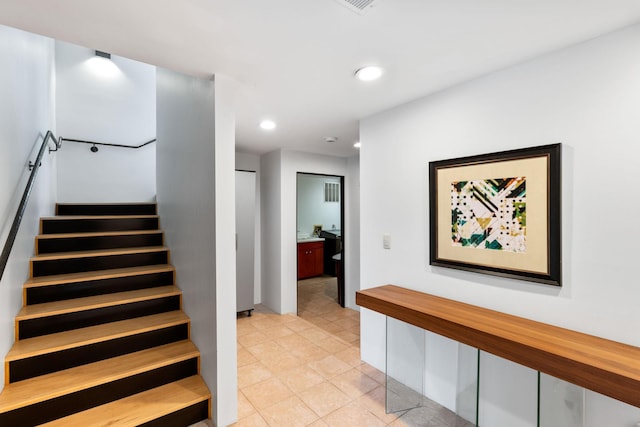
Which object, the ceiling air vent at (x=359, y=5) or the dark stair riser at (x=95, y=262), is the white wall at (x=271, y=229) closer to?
the dark stair riser at (x=95, y=262)

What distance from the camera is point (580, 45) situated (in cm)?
150

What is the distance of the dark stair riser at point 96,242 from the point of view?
8.95 feet

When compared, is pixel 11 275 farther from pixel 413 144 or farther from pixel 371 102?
pixel 413 144

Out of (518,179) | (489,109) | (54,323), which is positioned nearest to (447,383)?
(518,179)

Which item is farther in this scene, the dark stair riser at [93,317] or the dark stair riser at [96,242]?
the dark stair riser at [96,242]

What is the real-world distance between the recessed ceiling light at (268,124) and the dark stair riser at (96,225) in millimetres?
1803

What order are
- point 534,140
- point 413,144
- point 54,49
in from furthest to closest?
point 54,49, point 413,144, point 534,140

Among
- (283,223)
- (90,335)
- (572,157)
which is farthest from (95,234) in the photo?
(572,157)

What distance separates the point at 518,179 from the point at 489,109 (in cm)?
51

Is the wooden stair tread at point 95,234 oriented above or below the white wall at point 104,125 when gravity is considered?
below

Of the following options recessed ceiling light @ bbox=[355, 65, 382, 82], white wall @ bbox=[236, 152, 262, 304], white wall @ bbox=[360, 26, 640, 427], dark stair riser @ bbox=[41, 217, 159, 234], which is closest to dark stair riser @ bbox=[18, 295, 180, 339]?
dark stair riser @ bbox=[41, 217, 159, 234]

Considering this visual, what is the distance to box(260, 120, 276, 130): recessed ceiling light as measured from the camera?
9.51 ft

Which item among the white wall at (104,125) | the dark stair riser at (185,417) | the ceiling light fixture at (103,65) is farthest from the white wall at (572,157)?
the ceiling light fixture at (103,65)

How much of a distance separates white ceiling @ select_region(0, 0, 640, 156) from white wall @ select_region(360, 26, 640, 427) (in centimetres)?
13
